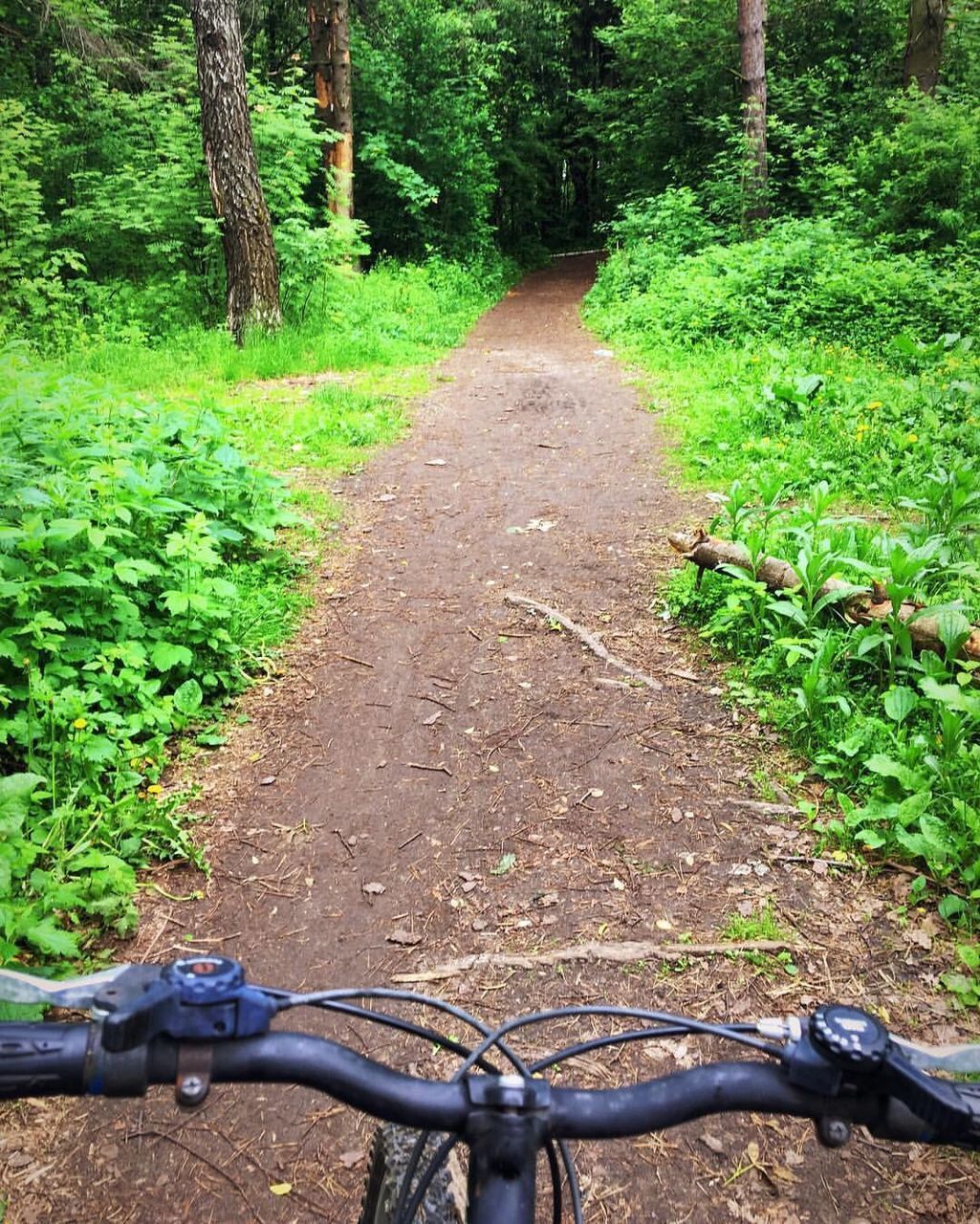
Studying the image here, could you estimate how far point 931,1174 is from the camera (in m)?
2.30

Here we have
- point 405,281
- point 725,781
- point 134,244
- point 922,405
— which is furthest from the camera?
point 405,281

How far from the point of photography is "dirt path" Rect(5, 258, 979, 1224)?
234cm

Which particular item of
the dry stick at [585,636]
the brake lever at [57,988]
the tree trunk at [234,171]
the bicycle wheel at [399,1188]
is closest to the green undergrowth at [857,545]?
the dry stick at [585,636]

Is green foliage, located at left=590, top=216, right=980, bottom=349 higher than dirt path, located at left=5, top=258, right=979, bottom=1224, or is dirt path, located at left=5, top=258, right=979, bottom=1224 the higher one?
green foliage, located at left=590, top=216, right=980, bottom=349

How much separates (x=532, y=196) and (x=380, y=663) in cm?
2668

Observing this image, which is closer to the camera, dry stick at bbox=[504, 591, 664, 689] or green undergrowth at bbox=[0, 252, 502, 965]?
green undergrowth at bbox=[0, 252, 502, 965]

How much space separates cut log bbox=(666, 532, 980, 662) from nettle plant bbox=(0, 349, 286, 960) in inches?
114

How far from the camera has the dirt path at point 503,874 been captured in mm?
2340

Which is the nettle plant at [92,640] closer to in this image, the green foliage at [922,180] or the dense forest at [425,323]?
the dense forest at [425,323]

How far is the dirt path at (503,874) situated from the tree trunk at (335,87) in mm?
10769

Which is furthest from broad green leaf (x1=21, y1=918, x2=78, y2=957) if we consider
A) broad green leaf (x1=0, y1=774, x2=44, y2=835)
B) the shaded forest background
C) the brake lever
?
the shaded forest background

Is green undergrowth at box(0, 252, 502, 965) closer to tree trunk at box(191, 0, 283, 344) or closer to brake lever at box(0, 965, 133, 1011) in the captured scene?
brake lever at box(0, 965, 133, 1011)

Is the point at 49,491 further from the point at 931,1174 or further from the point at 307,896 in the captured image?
the point at 931,1174

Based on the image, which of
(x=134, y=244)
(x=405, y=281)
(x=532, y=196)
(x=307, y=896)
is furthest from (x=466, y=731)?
(x=532, y=196)
